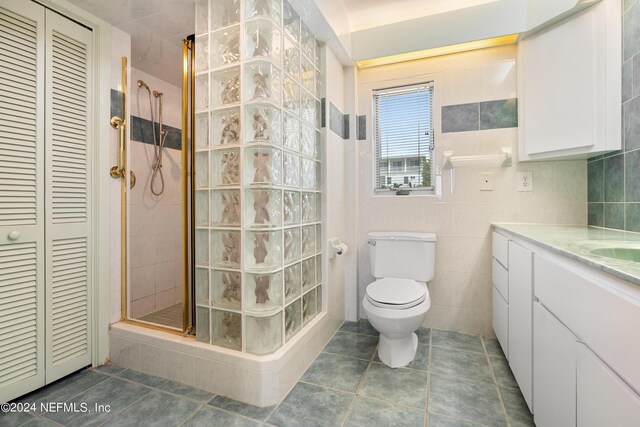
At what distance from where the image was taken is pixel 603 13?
1583 millimetres

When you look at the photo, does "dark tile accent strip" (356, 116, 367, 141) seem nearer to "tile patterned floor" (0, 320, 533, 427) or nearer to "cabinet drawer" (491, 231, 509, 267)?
"cabinet drawer" (491, 231, 509, 267)

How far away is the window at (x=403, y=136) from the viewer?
2336 mm

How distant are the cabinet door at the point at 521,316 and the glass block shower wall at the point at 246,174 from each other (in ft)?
3.71

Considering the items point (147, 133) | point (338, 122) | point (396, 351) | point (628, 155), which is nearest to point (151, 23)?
point (147, 133)

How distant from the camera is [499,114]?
2111 millimetres

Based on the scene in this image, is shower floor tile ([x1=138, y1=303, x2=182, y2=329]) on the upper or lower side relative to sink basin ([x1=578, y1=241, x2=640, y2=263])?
lower

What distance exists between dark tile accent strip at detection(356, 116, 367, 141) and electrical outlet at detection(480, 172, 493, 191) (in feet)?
3.09

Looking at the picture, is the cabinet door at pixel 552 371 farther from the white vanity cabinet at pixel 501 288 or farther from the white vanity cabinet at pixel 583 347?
the white vanity cabinet at pixel 501 288

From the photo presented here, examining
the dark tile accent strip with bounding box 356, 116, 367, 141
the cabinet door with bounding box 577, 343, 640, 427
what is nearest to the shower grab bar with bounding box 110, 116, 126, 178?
the dark tile accent strip with bounding box 356, 116, 367, 141

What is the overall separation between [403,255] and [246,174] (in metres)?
1.30

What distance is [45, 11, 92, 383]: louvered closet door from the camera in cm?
155

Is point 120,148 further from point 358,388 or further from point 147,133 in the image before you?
point 358,388

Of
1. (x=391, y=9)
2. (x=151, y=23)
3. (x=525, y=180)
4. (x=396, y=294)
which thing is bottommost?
(x=396, y=294)

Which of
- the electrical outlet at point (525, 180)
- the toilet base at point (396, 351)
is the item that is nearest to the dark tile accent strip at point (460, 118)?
the electrical outlet at point (525, 180)
